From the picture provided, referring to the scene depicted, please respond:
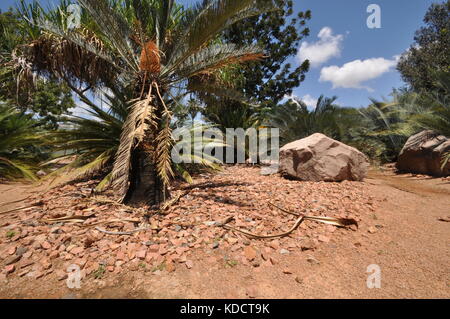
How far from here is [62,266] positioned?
160 centimetres

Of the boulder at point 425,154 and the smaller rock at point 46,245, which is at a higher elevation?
the boulder at point 425,154

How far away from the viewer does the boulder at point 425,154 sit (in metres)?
5.36

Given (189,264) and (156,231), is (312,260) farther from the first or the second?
(156,231)

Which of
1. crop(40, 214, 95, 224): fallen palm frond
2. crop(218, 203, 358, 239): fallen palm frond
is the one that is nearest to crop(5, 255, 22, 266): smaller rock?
crop(40, 214, 95, 224): fallen palm frond

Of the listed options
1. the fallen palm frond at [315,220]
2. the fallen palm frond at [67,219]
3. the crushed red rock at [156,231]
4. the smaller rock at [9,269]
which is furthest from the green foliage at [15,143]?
the fallen palm frond at [315,220]

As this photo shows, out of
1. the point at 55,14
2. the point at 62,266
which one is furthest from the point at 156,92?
the point at 55,14

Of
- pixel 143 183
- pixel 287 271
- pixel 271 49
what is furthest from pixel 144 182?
pixel 271 49

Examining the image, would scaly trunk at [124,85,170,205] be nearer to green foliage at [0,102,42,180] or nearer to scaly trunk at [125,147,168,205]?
scaly trunk at [125,147,168,205]

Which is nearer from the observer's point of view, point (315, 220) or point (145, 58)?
point (315, 220)

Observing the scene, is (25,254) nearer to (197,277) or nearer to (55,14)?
(197,277)

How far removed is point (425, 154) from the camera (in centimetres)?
567

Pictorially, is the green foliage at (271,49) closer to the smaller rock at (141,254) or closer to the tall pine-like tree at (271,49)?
the tall pine-like tree at (271,49)

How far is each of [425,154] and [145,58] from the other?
680 cm

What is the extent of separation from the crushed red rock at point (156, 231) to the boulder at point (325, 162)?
100cm
